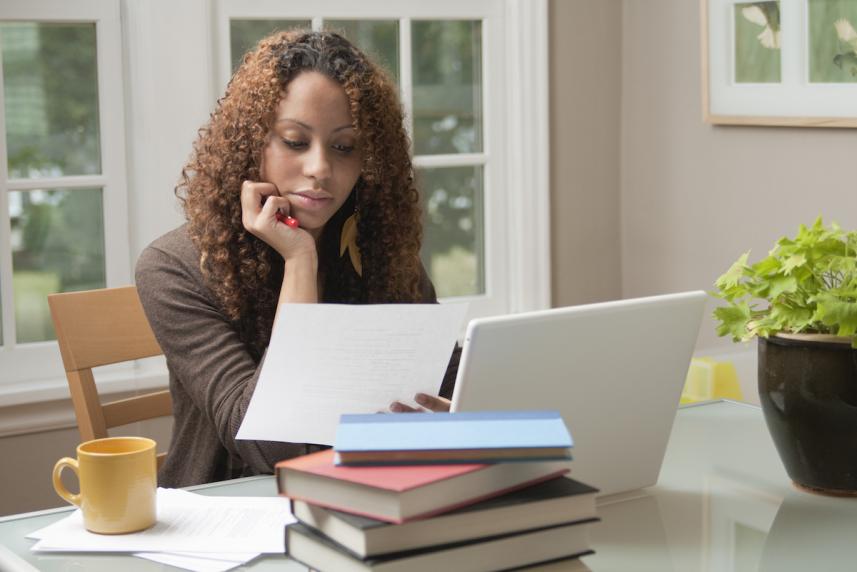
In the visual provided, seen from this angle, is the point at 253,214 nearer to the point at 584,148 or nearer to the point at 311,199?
the point at 311,199

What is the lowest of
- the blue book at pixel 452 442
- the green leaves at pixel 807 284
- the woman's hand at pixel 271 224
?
the blue book at pixel 452 442

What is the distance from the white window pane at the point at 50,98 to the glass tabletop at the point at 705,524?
1445 mm

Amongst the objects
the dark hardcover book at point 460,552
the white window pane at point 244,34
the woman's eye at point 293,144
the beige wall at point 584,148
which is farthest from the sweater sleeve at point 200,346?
the beige wall at point 584,148

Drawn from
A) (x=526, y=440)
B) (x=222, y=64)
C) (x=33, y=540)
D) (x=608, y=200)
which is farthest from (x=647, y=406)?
(x=608, y=200)

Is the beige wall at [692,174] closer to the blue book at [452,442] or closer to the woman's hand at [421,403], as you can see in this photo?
the woman's hand at [421,403]

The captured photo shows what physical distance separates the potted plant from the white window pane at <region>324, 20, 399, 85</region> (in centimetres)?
182

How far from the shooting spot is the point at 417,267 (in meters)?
2.01

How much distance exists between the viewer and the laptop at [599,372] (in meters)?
1.12

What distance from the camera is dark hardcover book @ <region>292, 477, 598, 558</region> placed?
875 millimetres

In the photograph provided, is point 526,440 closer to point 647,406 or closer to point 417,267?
point 647,406

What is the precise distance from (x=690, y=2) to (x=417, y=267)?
1.41 metres

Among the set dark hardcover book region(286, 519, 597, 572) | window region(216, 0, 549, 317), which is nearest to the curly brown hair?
dark hardcover book region(286, 519, 597, 572)

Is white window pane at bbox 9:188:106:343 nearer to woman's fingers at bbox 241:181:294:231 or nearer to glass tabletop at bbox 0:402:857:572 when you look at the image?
woman's fingers at bbox 241:181:294:231

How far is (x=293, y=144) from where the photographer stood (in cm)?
174
